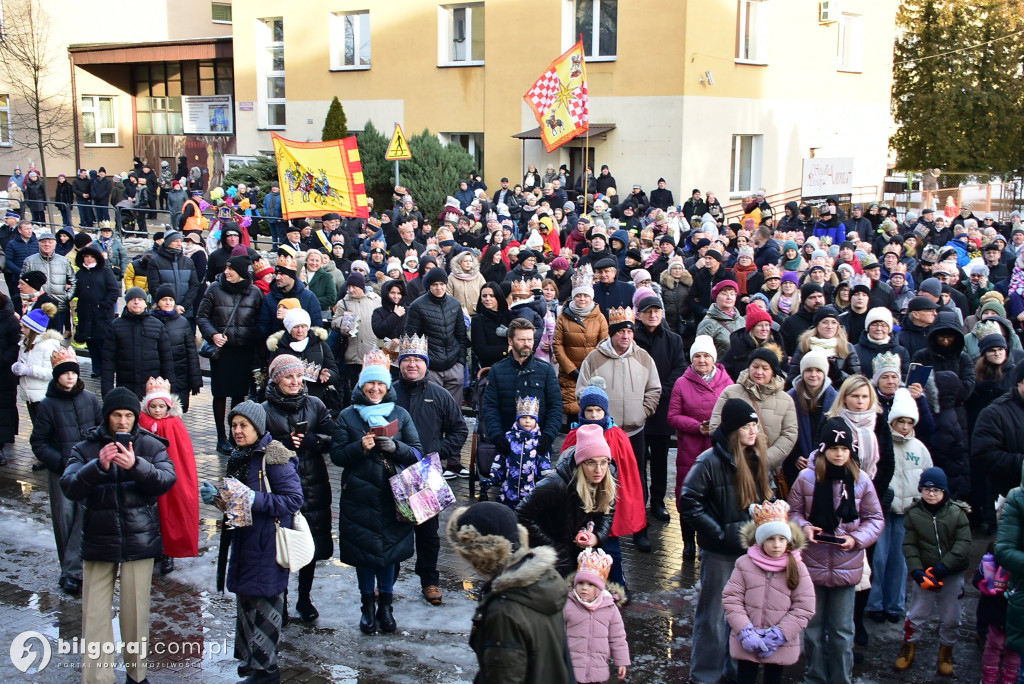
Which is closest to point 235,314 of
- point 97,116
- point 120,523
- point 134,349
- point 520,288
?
point 134,349

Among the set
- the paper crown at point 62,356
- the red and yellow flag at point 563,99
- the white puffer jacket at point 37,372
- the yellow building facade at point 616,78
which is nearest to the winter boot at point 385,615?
the paper crown at point 62,356

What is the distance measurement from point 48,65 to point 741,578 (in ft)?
128

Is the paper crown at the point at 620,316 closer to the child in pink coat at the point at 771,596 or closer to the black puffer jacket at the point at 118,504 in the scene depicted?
the child in pink coat at the point at 771,596

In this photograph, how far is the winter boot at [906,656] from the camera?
252 inches

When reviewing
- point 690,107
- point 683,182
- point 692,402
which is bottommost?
point 692,402

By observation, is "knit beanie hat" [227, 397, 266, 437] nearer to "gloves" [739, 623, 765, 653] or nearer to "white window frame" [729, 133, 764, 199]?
"gloves" [739, 623, 765, 653]

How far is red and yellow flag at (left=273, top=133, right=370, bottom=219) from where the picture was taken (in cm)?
1806

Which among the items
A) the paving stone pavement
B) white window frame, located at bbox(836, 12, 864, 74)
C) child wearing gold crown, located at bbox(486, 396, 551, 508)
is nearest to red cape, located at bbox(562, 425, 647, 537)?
child wearing gold crown, located at bbox(486, 396, 551, 508)

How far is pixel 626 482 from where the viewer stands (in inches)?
284

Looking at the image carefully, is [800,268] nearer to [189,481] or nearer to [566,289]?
[566,289]

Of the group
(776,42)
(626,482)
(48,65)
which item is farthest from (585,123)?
(48,65)

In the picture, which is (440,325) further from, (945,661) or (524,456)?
(945,661)

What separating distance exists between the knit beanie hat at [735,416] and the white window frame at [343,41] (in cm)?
2594

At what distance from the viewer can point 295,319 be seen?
9.20 meters
